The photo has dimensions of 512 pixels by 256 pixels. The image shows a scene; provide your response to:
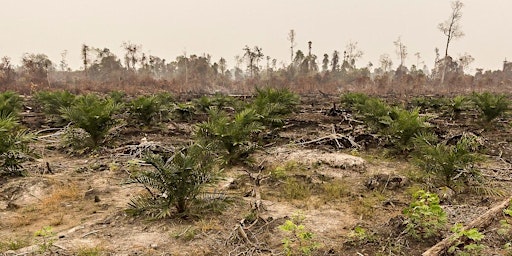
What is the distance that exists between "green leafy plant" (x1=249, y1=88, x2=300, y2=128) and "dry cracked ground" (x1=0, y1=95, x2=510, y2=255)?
1.95 metres

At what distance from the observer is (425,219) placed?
354 centimetres

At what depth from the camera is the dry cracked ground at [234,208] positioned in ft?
10.8

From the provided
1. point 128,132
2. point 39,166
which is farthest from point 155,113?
point 39,166

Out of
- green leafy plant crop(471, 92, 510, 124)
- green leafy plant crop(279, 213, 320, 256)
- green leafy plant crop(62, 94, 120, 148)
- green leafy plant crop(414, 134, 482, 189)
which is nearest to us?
green leafy plant crop(279, 213, 320, 256)

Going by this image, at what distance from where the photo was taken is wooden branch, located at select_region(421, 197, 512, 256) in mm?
2895

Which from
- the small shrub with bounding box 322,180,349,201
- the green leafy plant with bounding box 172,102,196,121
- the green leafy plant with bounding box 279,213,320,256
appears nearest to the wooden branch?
the green leafy plant with bounding box 279,213,320,256

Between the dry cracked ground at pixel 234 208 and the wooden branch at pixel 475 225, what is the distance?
0.63 feet

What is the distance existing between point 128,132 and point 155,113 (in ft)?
3.89

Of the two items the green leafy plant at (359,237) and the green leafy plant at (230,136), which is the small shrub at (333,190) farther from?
the green leafy plant at (230,136)

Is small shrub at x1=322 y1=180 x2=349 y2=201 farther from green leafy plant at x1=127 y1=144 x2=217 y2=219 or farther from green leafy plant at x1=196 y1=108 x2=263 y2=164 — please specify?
green leafy plant at x1=196 y1=108 x2=263 y2=164

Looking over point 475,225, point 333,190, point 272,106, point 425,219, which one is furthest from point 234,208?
point 272,106

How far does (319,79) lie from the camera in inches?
1540

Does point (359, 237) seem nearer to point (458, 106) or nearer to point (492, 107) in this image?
point (492, 107)

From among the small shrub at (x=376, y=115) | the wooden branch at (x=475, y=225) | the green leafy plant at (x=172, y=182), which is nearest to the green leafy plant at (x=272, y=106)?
the small shrub at (x=376, y=115)
